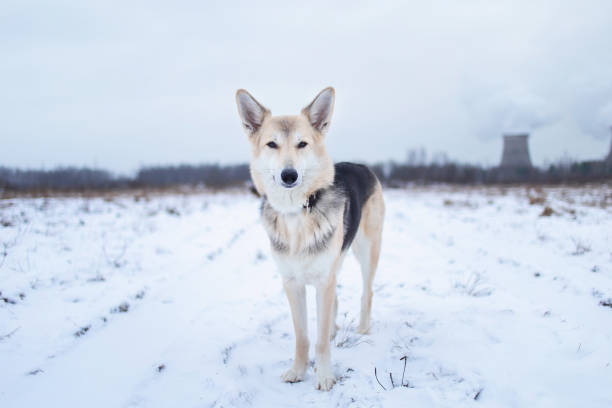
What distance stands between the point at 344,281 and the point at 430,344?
2262 millimetres

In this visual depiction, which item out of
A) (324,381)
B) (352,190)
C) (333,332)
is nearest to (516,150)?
(352,190)

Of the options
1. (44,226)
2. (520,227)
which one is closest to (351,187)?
(520,227)

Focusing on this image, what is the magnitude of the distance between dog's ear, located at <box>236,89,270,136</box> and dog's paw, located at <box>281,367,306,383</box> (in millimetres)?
2381

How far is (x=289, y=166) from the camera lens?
2645mm

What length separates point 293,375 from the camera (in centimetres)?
270

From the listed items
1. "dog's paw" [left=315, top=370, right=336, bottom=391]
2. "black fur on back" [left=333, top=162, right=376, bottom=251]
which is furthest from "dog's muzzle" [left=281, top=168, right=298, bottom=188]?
"dog's paw" [left=315, top=370, right=336, bottom=391]

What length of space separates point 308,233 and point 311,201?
32 cm

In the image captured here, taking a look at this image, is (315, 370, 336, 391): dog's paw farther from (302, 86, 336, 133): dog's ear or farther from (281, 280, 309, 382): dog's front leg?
(302, 86, 336, 133): dog's ear

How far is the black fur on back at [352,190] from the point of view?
125 inches

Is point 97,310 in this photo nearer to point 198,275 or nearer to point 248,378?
point 198,275

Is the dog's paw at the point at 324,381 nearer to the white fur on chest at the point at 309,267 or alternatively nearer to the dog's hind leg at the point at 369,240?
the white fur on chest at the point at 309,267

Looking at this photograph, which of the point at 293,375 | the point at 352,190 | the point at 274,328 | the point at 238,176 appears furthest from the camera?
the point at 238,176

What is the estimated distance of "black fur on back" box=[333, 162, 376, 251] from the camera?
318 cm

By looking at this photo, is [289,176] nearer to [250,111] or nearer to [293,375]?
[250,111]
